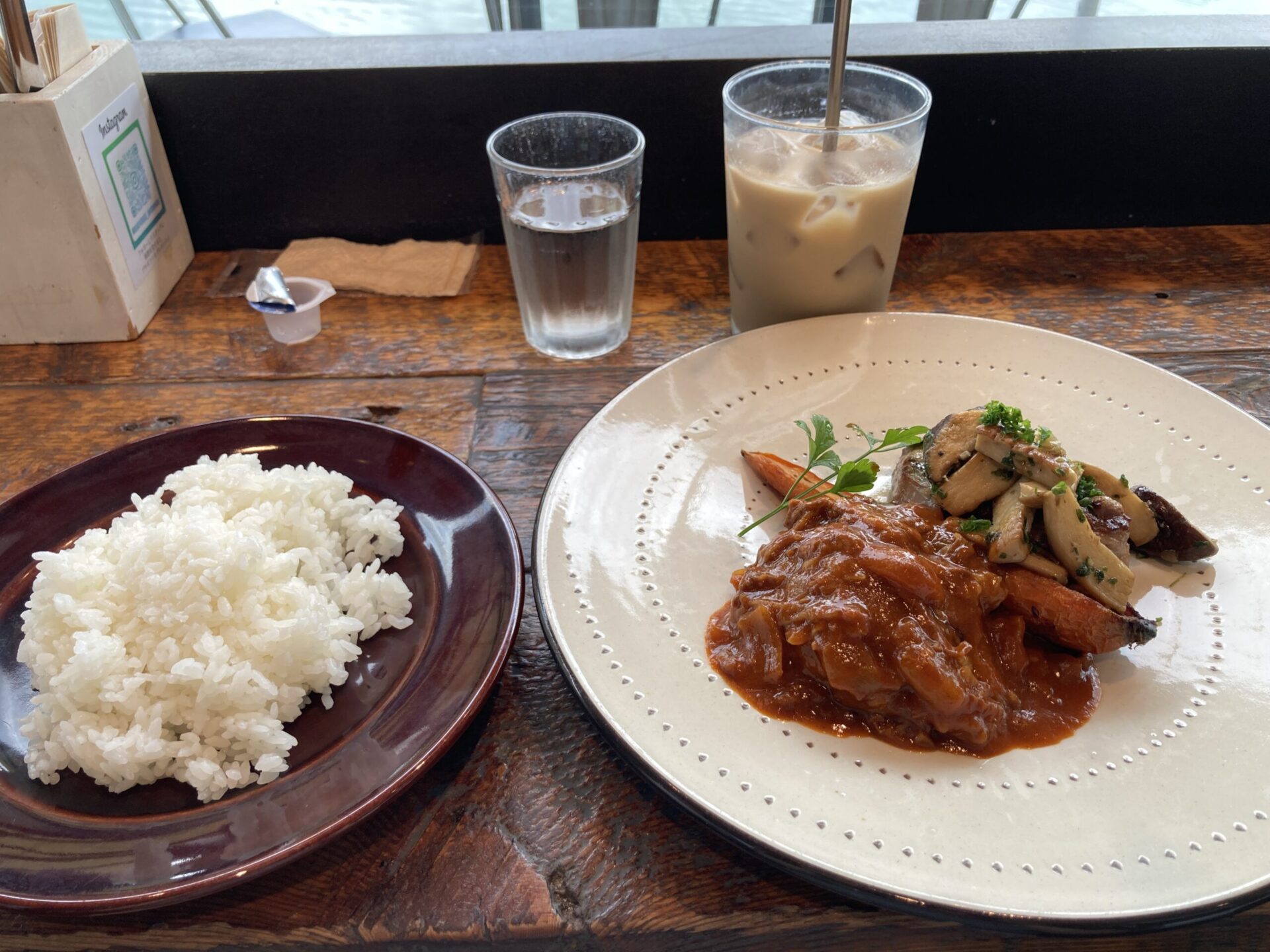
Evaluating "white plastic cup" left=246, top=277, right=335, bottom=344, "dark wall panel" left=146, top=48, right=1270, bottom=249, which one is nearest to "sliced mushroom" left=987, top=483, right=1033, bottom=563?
"dark wall panel" left=146, top=48, right=1270, bottom=249

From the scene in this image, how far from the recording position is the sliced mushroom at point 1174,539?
4.06 ft

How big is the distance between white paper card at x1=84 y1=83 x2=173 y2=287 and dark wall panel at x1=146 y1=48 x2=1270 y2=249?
14 centimetres

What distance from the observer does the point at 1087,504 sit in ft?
4.10

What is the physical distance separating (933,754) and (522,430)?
0.95 meters

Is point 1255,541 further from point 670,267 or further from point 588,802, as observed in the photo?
point 670,267

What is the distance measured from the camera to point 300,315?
76.9 inches

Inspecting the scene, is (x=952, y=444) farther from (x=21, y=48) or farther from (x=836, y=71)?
(x=21, y=48)

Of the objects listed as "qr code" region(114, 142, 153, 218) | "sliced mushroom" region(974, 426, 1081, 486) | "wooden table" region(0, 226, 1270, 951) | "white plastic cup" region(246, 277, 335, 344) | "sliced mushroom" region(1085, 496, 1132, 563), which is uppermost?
"qr code" region(114, 142, 153, 218)

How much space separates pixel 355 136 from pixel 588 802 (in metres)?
1.72

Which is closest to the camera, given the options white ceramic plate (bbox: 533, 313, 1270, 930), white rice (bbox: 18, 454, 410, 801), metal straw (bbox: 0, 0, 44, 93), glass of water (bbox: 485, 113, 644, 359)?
white ceramic plate (bbox: 533, 313, 1270, 930)

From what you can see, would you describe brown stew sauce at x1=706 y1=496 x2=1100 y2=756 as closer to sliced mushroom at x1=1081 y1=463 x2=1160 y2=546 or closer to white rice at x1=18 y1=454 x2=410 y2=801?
sliced mushroom at x1=1081 y1=463 x2=1160 y2=546

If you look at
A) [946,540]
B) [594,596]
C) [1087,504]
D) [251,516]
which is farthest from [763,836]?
[251,516]

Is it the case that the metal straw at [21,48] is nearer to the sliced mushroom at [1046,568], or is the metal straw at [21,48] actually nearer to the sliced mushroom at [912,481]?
the sliced mushroom at [912,481]

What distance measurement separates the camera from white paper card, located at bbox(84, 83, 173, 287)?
5.98ft
